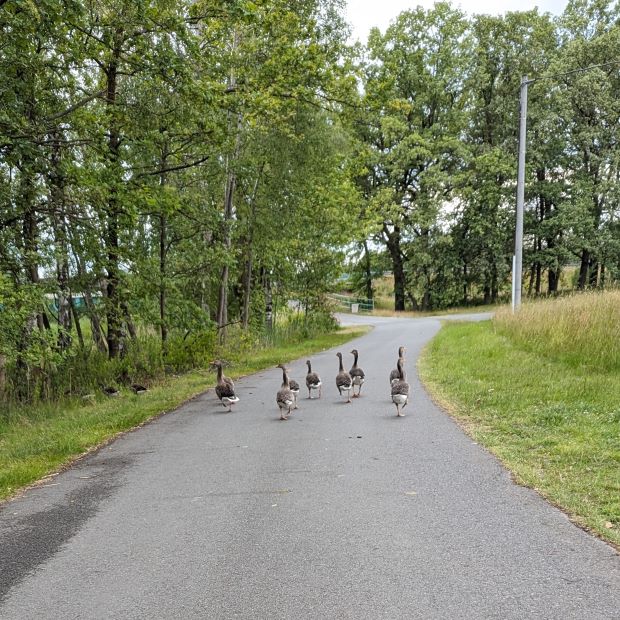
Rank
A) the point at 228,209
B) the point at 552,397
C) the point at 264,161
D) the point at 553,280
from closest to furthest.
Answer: the point at 552,397, the point at 228,209, the point at 264,161, the point at 553,280

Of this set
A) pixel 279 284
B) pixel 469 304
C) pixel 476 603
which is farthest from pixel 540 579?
pixel 469 304

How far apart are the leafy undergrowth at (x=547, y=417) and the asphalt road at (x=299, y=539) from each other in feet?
1.09

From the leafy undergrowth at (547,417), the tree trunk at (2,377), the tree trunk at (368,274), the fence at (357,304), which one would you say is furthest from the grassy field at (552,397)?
the tree trunk at (368,274)

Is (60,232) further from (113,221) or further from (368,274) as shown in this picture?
(368,274)

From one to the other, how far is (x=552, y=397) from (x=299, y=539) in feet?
21.1

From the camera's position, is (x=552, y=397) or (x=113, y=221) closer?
(x=552, y=397)

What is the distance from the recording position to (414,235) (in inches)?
1778

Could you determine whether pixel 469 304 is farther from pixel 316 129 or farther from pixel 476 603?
pixel 476 603

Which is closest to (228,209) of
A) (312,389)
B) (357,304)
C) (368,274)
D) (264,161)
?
(264,161)

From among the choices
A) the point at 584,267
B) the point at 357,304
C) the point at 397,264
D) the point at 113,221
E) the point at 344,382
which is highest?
the point at 397,264

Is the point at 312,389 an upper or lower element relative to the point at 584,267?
lower

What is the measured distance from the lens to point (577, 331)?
12609mm

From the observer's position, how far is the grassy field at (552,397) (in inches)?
225

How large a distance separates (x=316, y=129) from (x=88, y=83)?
970cm
